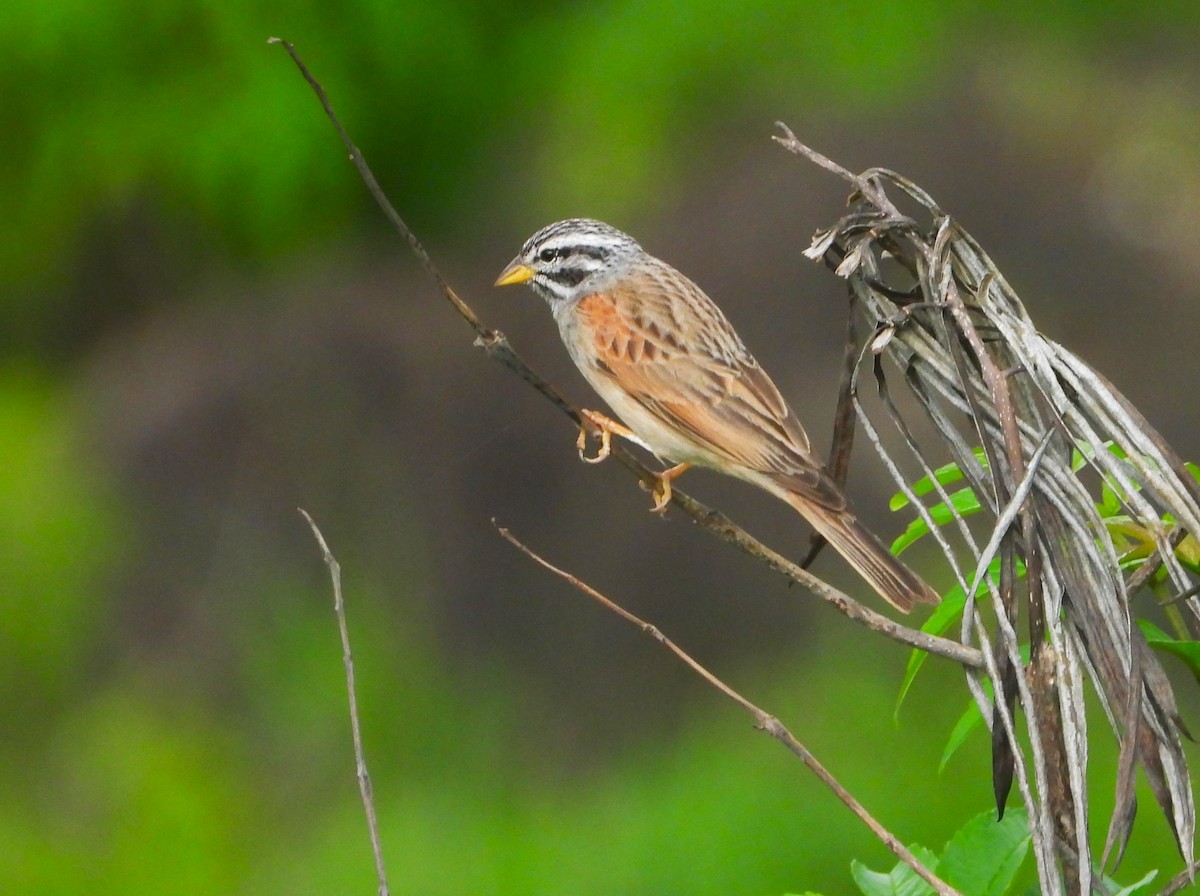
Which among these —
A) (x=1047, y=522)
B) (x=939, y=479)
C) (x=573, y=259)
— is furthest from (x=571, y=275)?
(x=1047, y=522)

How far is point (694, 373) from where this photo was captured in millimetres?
3725

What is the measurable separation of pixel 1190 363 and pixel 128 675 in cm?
495

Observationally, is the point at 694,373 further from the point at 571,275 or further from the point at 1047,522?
the point at 1047,522

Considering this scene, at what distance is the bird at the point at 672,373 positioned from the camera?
10.7 ft

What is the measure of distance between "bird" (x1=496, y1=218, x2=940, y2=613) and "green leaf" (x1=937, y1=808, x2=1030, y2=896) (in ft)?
3.57

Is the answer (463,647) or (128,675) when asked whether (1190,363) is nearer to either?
(463,647)

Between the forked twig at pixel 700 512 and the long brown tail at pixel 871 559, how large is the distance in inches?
23.8

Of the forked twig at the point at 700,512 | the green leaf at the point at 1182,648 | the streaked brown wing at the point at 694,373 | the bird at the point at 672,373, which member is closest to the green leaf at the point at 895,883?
the forked twig at the point at 700,512

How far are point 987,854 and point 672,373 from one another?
2.05 meters

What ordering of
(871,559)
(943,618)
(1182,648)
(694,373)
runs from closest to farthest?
(1182,648), (943,618), (871,559), (694,373)

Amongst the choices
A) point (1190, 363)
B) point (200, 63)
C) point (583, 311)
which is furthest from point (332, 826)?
point (1190, 363)

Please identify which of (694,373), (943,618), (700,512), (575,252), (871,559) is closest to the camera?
(943,618)

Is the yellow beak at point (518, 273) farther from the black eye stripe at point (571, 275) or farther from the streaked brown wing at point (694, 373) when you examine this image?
the streaked brown wing at point (694, 373)

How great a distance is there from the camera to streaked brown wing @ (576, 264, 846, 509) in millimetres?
3451
